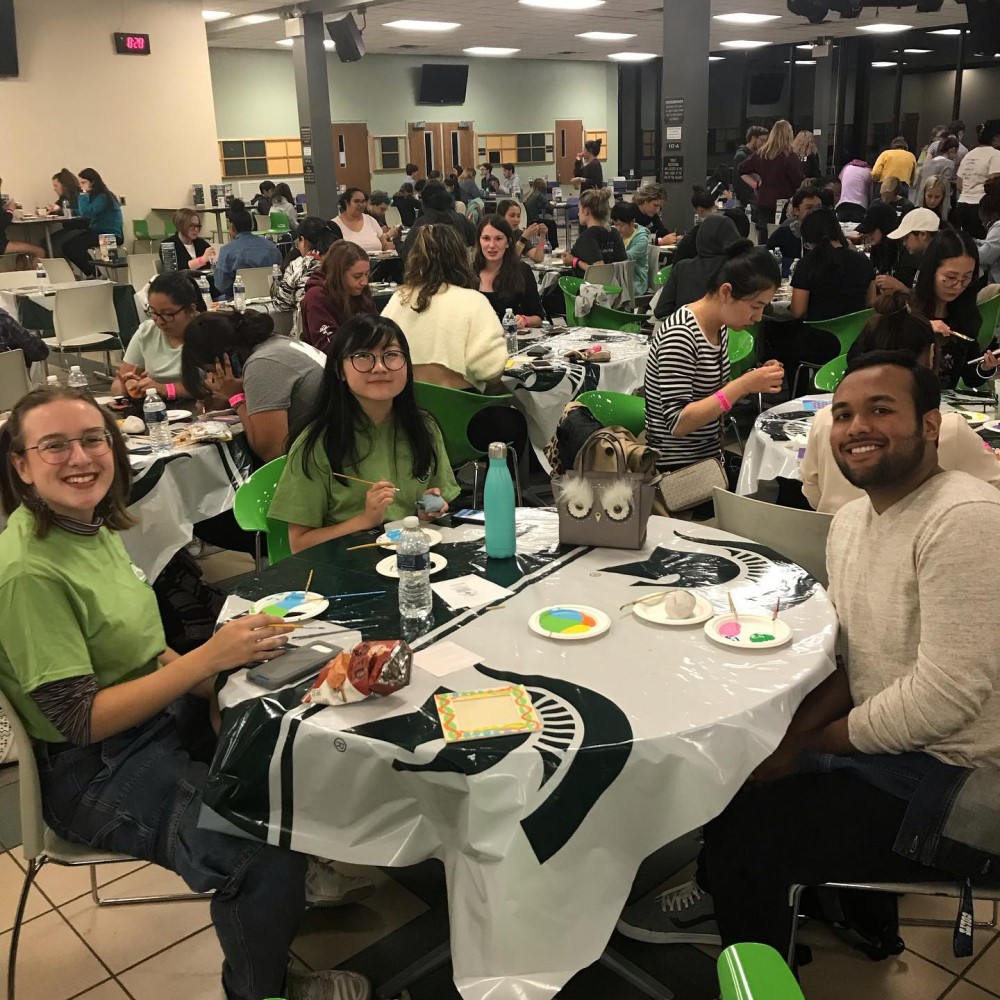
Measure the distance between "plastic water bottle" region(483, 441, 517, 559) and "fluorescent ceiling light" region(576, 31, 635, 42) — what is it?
1460 cm

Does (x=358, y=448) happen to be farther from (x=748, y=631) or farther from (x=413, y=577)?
(x=748, y=631)

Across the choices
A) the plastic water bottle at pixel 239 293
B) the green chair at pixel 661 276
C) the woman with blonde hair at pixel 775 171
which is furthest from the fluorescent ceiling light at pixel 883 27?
the plastic water bottle at pixel 239 293

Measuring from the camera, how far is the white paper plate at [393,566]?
217 cm

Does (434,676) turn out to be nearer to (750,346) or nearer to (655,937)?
(655,937)

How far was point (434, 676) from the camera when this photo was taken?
68.6 inches

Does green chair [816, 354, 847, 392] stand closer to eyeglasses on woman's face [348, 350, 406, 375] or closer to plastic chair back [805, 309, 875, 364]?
plastic chair back [805, 309, 875, 364]

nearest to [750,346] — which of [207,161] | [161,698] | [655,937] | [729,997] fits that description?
[655,937]

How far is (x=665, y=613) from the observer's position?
6.29 feet

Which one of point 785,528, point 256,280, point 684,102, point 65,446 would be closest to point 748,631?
point 785,528

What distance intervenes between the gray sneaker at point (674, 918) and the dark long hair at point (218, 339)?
2224 millimetres

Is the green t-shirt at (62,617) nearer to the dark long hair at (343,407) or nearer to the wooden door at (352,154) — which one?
the dark long hair at (343,407)

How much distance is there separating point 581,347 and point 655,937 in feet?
10.8

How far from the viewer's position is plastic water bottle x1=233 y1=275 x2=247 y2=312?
6.23 meters

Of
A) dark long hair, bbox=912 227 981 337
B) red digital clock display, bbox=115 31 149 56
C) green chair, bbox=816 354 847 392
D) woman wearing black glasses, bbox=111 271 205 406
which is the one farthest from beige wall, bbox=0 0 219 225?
dark long hair, bbox=912 227 981 337
